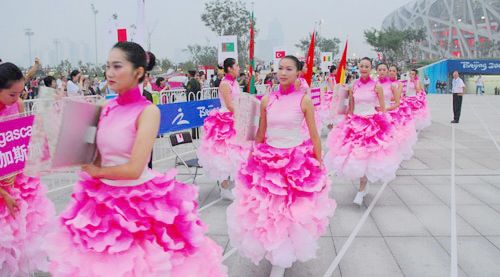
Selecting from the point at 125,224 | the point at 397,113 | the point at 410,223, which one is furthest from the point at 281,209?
the point at 397,113

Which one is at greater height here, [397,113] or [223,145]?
[397,113]

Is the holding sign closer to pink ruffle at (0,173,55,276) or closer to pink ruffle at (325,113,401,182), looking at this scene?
pink ruffle at (0,173,55,276)

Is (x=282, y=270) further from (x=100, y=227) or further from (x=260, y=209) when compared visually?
(x=100, y=227)

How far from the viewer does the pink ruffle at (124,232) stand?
2.37 meters

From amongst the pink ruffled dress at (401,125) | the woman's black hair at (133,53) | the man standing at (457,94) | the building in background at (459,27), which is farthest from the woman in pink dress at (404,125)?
the building in background at (459,27)

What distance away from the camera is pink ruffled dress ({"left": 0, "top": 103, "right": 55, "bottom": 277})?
11.4 ft

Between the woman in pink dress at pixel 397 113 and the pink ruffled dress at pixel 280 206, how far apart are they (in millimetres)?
4118

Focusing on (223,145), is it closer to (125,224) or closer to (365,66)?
(365,66)

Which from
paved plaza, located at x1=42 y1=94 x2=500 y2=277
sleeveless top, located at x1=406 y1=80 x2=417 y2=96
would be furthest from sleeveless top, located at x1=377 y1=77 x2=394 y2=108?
sleeveless top, located at x1=406 y1=80 x2=417 y2=96

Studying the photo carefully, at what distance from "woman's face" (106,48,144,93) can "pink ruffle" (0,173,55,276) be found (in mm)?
1692

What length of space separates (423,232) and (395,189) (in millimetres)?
2051

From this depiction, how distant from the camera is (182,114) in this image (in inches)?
354

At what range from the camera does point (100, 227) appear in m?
2.39

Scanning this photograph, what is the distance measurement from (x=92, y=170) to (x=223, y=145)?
13.5ft
